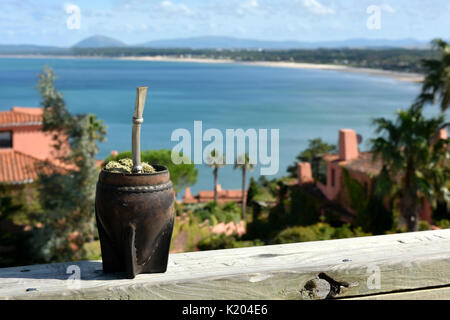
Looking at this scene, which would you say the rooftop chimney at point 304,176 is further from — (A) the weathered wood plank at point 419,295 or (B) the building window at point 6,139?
(A) the weathered wood plank at point 419,295

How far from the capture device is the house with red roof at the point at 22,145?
22.9 m

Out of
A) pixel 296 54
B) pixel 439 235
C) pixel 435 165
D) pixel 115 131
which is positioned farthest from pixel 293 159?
pixel 296 54

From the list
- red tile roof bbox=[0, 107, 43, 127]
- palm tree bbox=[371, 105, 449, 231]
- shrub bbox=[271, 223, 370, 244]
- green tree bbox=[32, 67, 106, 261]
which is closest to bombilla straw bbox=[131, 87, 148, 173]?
shrub bbox=[271, 223, 370, 244]

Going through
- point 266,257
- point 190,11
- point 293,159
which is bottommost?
point 293,159

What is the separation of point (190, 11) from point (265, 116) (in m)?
59.2

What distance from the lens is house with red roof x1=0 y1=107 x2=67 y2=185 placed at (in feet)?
75.0

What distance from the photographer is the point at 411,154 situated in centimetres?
1900

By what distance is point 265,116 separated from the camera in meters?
92.8

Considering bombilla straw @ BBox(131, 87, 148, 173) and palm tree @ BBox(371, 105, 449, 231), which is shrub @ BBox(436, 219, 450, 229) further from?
bombilla straw @ BBox(131, 87, 148, 173)

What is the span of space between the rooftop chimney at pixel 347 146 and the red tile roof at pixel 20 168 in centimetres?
1378

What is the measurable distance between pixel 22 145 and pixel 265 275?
1052 inches

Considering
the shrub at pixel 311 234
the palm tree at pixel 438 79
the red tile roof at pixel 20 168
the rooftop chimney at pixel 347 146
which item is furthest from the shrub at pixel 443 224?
the red tile roof at pixel 20 168

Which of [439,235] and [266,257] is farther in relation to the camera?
[439,235]
